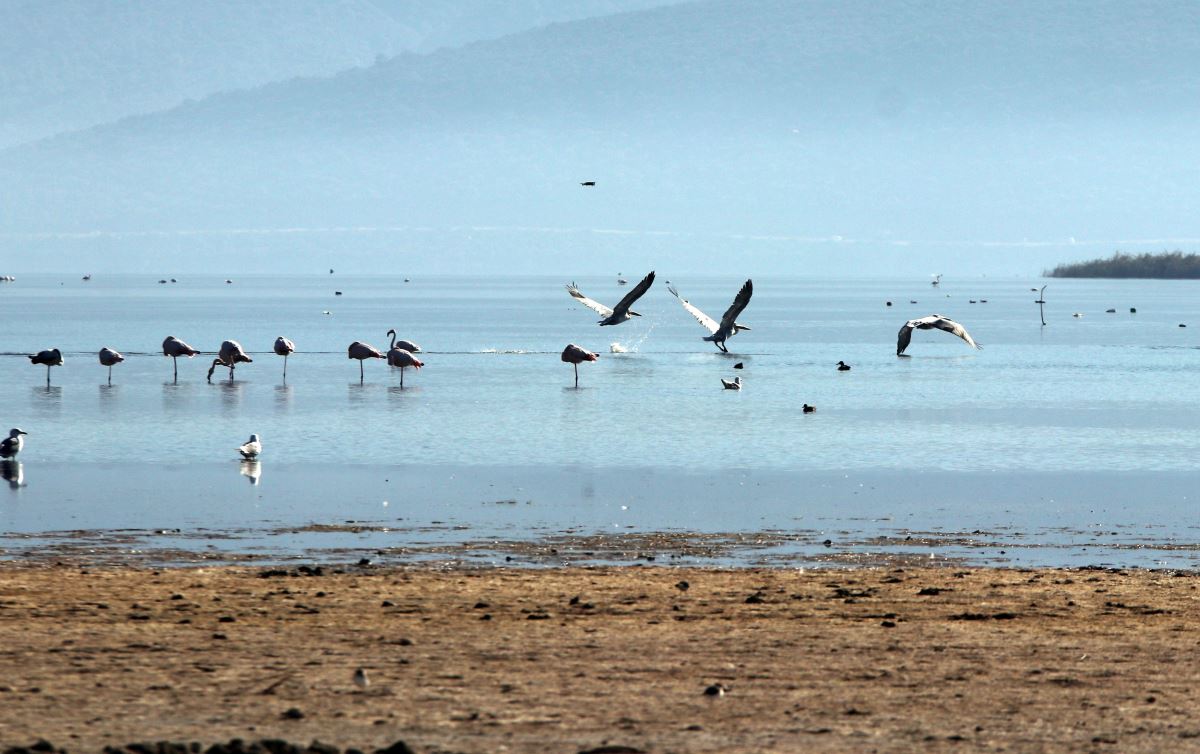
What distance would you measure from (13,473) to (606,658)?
1451 cm

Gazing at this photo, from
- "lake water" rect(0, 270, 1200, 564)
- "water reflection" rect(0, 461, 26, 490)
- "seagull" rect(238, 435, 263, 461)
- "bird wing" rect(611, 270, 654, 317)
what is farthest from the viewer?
"bird wing" rect(611, 270, 654, 317)

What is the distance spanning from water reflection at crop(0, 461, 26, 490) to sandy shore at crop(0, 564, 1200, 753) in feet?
24.4

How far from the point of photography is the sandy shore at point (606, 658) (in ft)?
30.7

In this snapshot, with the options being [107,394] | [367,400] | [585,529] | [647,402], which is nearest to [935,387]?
[647,402]

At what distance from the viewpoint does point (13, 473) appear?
2369 centimetres

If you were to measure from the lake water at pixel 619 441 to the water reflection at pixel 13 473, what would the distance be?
15cm

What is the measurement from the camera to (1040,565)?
16859 millimetres

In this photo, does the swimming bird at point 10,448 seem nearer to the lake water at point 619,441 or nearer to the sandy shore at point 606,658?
the lake water at point 619,441

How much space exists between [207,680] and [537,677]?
6.28ft

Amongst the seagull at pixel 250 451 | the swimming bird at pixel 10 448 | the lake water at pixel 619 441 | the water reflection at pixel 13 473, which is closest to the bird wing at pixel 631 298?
the lake water at pixel 619 441

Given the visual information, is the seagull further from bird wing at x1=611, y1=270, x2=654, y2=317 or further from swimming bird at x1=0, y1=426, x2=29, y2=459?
bird wing at x1=611, y1=270, x2=654, y2=317

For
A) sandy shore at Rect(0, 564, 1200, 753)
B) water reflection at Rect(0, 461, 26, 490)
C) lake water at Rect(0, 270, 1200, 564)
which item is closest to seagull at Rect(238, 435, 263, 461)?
lake water at Rect(0, 270, 1200, 564)

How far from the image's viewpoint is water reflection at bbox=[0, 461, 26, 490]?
22.6m

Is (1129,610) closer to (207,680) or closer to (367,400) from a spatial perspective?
(207,680)
